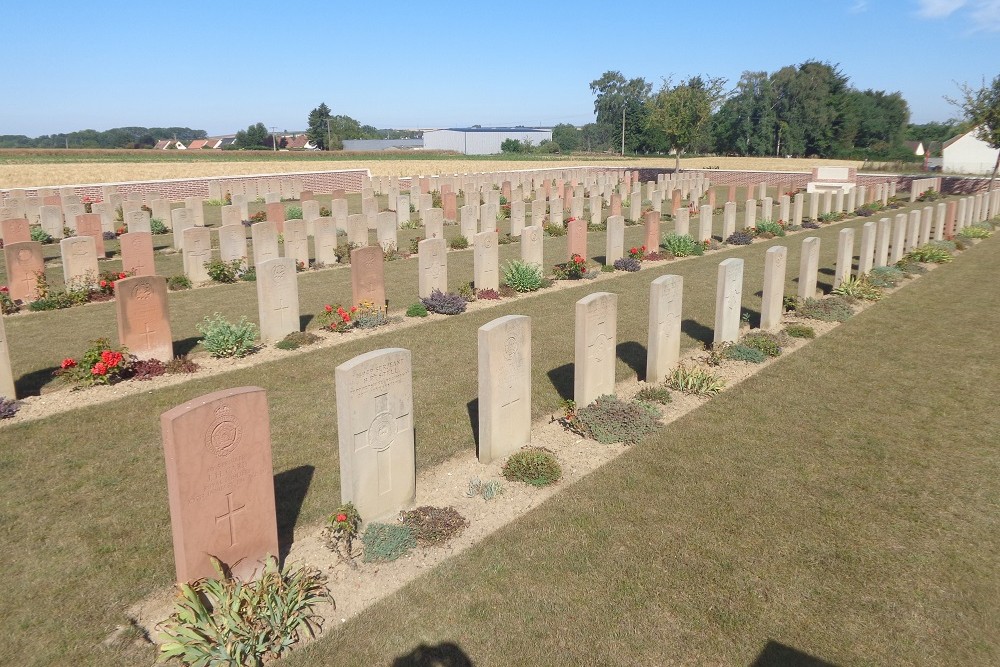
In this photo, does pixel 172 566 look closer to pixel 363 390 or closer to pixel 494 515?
pixel 363 390

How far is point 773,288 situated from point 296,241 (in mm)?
11927

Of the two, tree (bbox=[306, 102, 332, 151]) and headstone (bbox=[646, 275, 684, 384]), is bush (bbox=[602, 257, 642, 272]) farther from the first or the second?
tree (bbox=[306, 102, 332, 151])

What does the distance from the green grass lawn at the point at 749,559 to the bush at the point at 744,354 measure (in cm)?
182

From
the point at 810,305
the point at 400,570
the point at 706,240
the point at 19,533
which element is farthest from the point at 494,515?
the point at 706,240

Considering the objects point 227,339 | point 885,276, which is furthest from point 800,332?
point 227,339

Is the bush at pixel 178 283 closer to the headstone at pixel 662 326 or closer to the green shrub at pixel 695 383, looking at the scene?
the headstone at pixel 662 326

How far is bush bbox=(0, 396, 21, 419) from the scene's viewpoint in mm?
8984

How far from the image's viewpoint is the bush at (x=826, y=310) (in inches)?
543

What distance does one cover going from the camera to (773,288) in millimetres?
12789

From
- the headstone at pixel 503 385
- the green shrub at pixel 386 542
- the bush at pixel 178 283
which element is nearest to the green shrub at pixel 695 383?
the headstone at pixel 503 385

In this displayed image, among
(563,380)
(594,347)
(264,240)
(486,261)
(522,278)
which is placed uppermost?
(264,240)

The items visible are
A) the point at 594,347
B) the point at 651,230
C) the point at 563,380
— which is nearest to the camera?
the point at 594,347

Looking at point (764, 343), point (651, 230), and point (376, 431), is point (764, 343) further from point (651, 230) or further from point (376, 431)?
point (651, 230)

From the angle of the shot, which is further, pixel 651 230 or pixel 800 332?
pixel 651 230
